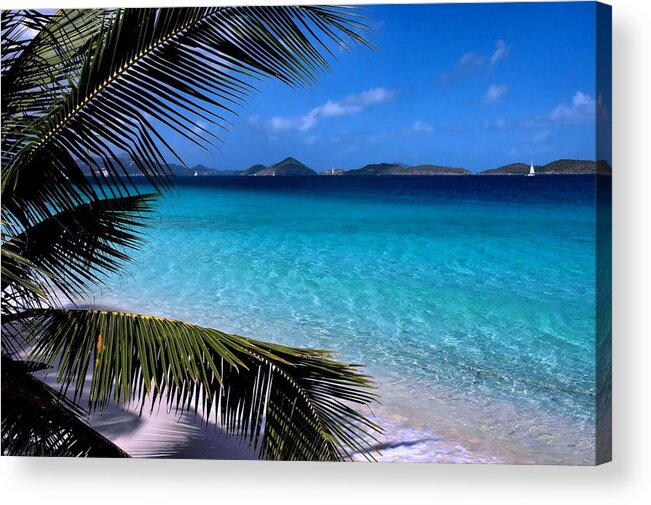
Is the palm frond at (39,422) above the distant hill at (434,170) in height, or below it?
below

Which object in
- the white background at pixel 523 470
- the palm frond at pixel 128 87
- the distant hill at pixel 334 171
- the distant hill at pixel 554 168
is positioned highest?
the palm frond at pixel 128 87

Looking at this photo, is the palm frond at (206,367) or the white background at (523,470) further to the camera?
the white background at (523,470)

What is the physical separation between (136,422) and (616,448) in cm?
215

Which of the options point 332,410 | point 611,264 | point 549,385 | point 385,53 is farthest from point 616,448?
point 385,53

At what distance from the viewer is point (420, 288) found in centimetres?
405

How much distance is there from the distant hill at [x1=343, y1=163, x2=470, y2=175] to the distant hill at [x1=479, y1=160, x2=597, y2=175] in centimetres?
14

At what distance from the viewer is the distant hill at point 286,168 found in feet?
12.8

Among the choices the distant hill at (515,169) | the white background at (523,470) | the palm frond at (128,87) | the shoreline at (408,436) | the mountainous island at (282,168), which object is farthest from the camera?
the mountainous island at (282,168)

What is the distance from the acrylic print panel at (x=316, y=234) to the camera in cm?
294

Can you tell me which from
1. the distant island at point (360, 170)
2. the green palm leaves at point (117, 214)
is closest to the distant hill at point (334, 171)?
the distant island at point (360, 170)

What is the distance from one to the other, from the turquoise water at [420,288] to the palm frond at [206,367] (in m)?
0.62

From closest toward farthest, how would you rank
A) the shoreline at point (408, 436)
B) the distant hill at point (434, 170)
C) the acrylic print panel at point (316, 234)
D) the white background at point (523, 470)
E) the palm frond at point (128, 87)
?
the palm frond at point (128, 87)
the acrylic print panel at point (316, 234)
the white background at point (523, 470)
the shoreline at point (408, 436)
the distant hill at point (434, 170)

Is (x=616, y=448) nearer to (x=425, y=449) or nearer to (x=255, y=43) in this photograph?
(x=425, y=449)

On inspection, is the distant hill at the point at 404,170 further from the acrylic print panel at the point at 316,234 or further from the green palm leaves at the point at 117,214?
the green palm leaves at the point at 117,214
